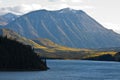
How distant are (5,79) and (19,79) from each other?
955cm

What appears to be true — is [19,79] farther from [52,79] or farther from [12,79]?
[52,79]

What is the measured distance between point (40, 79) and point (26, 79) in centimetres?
722

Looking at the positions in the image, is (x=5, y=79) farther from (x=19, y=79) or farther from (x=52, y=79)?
(x=52, y=79)

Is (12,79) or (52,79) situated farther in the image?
(52,79)

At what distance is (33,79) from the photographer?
7603 inches

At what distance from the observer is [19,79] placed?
190375mm

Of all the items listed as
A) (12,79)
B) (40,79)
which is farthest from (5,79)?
(40,79)

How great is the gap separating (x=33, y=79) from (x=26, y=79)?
13.1 feet

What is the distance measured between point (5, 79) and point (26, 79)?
1209 cm

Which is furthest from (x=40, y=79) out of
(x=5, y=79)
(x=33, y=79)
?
(x=5, y=79)

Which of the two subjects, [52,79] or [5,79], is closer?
[5,79]

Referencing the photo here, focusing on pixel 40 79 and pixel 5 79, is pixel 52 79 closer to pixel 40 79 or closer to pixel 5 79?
pixel 40 79

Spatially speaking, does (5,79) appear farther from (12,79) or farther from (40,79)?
(40,79)

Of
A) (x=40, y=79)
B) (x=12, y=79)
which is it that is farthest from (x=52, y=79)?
(x=12, y=79)
